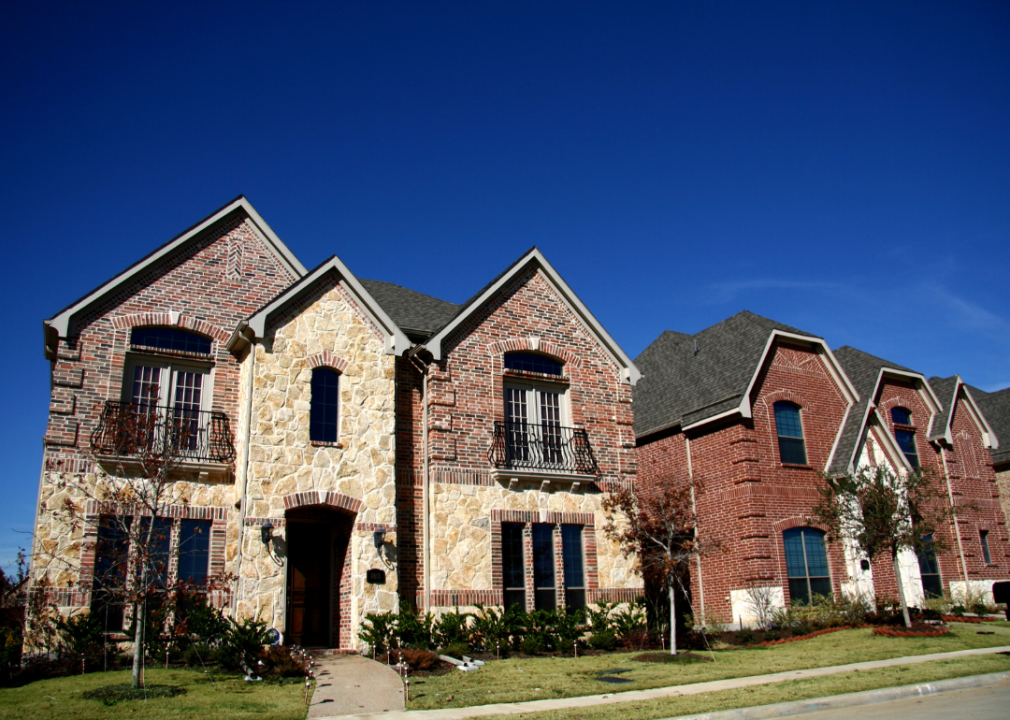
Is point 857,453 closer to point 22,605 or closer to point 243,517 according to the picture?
point 243,517

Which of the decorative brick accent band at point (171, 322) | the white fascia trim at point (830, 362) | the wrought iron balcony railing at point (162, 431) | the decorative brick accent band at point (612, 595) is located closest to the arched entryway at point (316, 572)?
the wrought iron balcony railing at point (162, 431)

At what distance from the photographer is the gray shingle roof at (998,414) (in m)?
30.7

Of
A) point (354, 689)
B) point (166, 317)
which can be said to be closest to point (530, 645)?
point (354, 689)

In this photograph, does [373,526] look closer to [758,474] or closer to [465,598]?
[465,598]

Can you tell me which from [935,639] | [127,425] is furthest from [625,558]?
[127,425]

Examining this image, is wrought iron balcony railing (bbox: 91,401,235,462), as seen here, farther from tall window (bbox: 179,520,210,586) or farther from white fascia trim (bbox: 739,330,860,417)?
white fascia trim (bbox: 739,330,860,417)

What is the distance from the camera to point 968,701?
10875mm

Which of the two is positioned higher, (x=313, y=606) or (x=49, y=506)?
(x=49, y=506)

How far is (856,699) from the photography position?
1123 centimetres

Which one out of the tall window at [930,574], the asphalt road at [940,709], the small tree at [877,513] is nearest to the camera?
the asphalt road at [940,709]

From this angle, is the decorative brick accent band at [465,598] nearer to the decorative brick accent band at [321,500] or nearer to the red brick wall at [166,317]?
the decorative brick accent band at [321,500]

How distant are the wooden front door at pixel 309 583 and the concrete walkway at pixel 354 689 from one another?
6.92ft

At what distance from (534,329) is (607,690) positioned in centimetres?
1035

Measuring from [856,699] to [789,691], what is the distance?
0.89 meters
